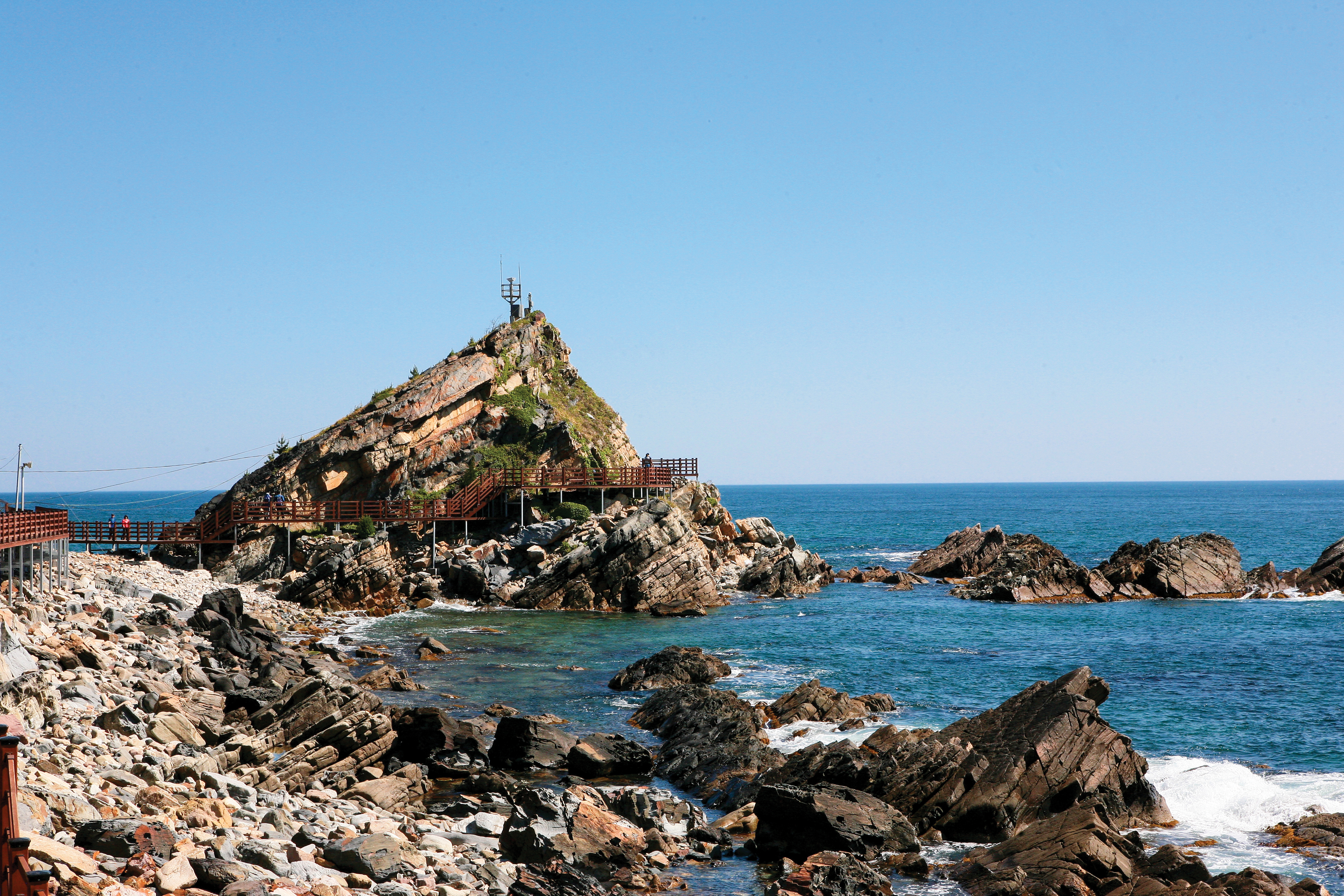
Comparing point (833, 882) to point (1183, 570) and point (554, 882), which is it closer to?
point (554, 882)

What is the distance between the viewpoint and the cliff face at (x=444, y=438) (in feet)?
206

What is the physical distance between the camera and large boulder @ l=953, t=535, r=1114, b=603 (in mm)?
57469

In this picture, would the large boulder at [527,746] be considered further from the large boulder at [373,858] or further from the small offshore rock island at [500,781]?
the large boulder at [373,858]

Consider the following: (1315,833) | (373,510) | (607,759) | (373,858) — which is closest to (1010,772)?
(1315,833)

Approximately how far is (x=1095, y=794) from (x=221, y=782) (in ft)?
52.0

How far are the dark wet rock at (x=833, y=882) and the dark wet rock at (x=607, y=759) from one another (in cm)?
722

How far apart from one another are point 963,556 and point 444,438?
3741cm

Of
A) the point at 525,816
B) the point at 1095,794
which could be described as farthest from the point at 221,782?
the point at 1095,794

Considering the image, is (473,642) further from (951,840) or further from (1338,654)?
(1338,654)

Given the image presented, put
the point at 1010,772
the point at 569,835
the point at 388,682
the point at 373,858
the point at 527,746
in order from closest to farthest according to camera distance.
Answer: the point at 373,858
the point at 569,835
the point at 1010,772
the point at 527,746
the point at 388,682

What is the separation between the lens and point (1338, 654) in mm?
38844

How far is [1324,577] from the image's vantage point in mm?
59344

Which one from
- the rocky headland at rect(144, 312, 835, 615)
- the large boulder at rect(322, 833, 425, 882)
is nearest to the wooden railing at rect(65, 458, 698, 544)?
the rocky headland at rect(144, 312, 835, 615)

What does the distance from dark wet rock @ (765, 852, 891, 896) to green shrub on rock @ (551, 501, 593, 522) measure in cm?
4228
